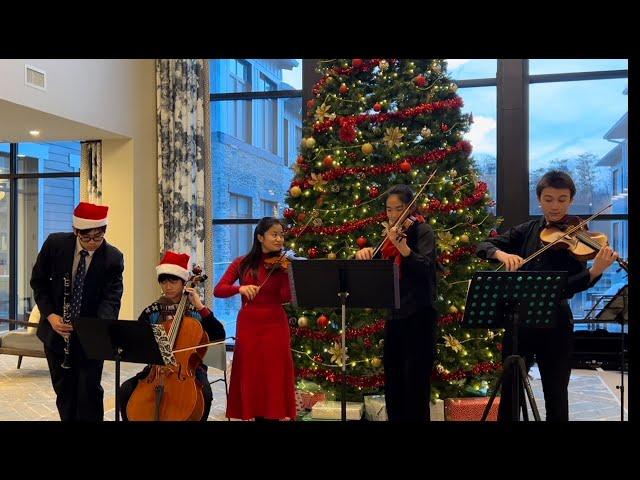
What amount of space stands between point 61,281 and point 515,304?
7.40 feet

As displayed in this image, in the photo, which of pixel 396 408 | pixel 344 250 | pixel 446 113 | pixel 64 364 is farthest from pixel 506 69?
pixel 64 364

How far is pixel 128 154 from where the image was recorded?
23.6ft

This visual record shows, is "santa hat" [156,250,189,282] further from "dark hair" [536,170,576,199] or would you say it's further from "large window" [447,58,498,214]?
"large window" [447,58,498,214]

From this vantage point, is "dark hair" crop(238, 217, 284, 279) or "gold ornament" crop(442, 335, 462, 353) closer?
"dark hair" crop(238, 217, 284, 279)

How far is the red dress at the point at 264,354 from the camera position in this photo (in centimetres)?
352

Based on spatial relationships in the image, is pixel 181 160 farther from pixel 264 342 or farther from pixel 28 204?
pixel 264 342

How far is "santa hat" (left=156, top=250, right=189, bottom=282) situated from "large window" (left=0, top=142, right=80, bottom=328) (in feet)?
16.3

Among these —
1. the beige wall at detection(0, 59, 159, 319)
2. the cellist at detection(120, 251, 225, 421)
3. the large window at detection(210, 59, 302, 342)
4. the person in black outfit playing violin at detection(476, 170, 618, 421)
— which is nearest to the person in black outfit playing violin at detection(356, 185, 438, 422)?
the person in black outfit playing violin at detection(476, 170, 618, 421)

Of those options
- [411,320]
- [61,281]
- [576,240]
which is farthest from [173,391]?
[576,240]

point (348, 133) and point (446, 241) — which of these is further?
point (348, 133)

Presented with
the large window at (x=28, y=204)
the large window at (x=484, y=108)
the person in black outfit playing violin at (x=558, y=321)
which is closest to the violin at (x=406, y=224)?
the person in black outfit playing violin at (x=558, y=321)

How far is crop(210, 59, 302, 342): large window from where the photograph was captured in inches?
307

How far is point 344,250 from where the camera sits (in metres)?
4.80
